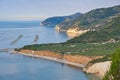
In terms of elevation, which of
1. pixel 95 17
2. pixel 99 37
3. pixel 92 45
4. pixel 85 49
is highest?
pixel 95 17

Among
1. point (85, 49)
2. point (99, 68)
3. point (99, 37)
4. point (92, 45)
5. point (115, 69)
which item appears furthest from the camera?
point (99, 37)

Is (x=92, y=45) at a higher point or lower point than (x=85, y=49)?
higher

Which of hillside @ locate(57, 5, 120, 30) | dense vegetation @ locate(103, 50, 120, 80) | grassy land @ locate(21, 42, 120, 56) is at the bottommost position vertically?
grassy land @ locate(21, 42, 120, 56)

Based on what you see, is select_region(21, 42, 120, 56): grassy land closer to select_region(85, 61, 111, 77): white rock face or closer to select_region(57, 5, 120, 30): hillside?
select_region(85, 61, 111, 77): white rock face

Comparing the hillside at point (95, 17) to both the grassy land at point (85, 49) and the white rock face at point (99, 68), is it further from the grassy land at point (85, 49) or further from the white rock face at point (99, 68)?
the white rock face at point (99, 68)

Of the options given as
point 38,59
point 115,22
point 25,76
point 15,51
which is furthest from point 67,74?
point 115,22

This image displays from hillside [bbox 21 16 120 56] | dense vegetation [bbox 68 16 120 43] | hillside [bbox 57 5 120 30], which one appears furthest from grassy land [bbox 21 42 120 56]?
hillside [bbox 57 5 120 30]

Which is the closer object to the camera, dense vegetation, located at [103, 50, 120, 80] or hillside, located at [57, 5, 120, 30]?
dense vegetation, located at [103, 50, 120, 80]

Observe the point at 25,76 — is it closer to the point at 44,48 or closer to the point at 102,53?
the point at 102,53

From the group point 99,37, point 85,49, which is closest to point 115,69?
point 85,49

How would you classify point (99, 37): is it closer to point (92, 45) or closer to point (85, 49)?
point (92, 45)

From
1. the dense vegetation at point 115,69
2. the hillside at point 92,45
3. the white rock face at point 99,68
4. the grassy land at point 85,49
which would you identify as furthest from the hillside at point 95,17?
the dense vegetation at point 115,69

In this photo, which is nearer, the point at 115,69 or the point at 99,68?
the point at 115,69
